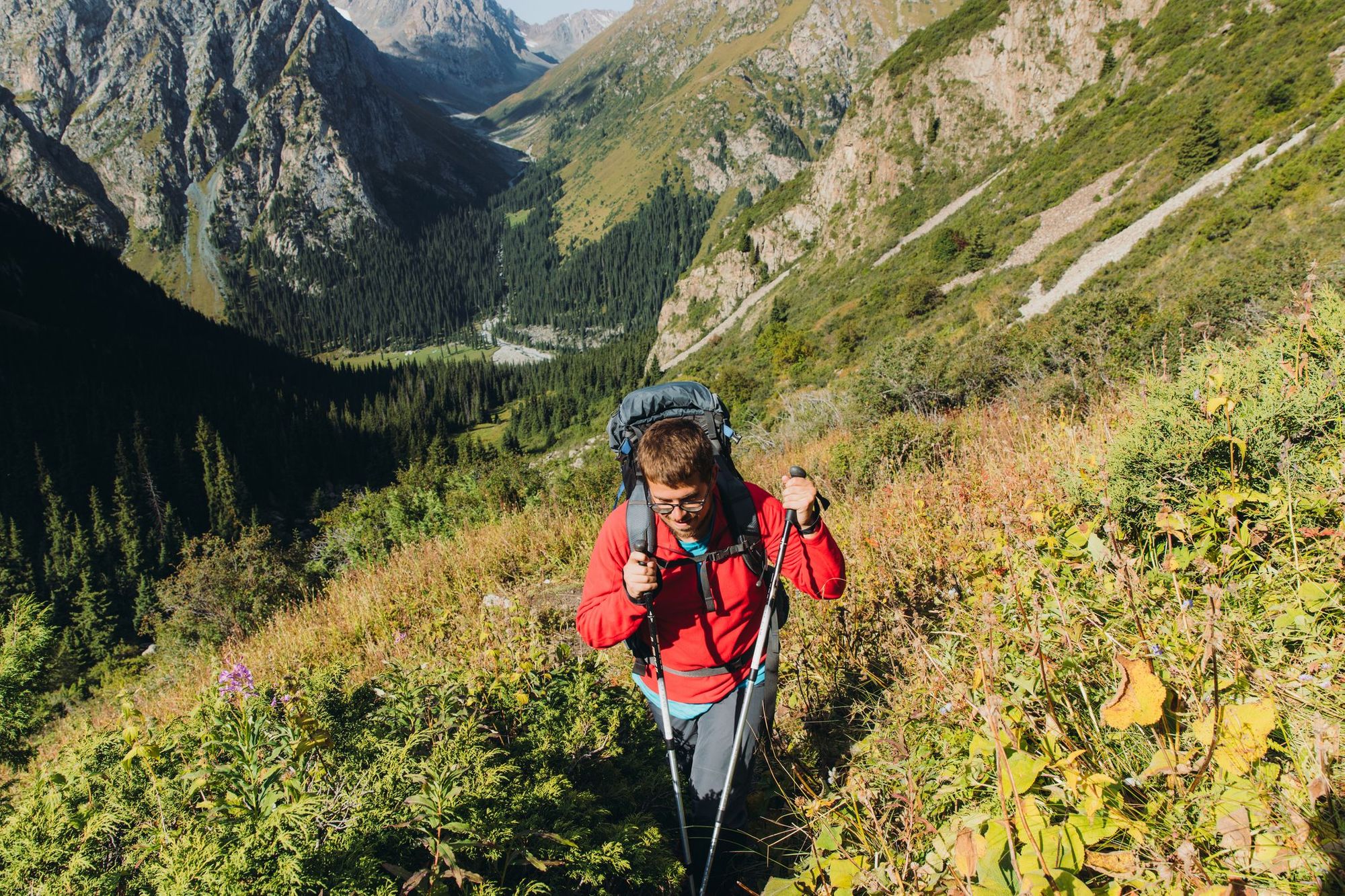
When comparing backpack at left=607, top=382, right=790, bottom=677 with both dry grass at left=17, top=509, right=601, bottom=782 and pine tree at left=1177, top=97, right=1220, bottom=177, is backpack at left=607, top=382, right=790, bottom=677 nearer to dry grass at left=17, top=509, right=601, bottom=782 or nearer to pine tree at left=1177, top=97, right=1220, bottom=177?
dry grass at left=17, top=509, right=601, bottom=782

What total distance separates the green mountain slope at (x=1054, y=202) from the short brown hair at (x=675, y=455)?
3.62 m

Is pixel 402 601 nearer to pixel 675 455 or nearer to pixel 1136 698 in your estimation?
pixel 675 455

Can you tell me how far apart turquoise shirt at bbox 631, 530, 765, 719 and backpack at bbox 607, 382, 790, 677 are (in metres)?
0.05

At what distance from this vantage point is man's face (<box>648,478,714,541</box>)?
2.38 m

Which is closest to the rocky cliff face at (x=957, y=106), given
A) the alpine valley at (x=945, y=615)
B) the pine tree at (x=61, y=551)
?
the alpine valley at (x=945, y=615)

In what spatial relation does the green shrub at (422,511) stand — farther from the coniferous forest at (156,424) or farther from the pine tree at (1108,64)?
the pine tree at (1108,64)

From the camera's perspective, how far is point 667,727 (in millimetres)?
2588

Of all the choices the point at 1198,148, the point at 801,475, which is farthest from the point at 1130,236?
the point at 801,475

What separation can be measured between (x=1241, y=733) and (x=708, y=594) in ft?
5.44

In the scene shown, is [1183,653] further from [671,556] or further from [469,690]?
[469,690]

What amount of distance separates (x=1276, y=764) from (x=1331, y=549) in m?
1.09

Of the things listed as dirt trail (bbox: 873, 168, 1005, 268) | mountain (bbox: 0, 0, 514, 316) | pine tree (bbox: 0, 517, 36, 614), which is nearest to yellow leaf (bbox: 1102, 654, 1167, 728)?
dirt trail (bbox: 873, 168, 1005, 268)

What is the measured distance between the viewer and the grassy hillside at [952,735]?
1.39 meters

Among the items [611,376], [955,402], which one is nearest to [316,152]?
[611,376]
